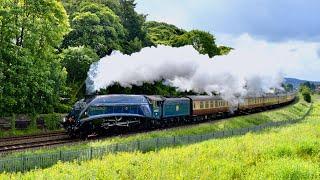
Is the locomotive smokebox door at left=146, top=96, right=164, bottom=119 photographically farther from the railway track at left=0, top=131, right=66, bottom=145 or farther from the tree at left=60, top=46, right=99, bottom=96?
the tree at left=60, top=46, right=99, bottom=96

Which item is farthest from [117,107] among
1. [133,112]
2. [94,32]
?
[94,32]

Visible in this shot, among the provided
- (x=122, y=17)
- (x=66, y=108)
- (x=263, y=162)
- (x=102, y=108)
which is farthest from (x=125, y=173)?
(x=122, y=17)

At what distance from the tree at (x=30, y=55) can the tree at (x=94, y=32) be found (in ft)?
60.8

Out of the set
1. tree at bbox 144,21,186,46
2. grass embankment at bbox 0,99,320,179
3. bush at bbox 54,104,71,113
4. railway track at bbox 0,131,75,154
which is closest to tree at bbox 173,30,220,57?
tree at bbox 144,21,186,46

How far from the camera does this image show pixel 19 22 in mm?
37688

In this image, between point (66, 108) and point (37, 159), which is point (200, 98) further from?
point (37, 159)

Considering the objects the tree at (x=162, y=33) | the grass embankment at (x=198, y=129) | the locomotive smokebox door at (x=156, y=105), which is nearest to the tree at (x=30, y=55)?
the locomotive smokebox door at (x=156, y=105)

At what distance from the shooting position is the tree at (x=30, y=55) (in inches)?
1410

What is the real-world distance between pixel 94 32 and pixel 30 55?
2336 centimetres

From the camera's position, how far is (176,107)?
4484 cm

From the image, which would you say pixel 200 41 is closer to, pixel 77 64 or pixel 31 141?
pixel 77 64

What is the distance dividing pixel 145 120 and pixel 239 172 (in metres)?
17.8

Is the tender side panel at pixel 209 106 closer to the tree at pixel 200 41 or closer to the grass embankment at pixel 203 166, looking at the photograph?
the grass embankment at pixel 203 166

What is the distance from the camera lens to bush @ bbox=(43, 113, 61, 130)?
4059cm
